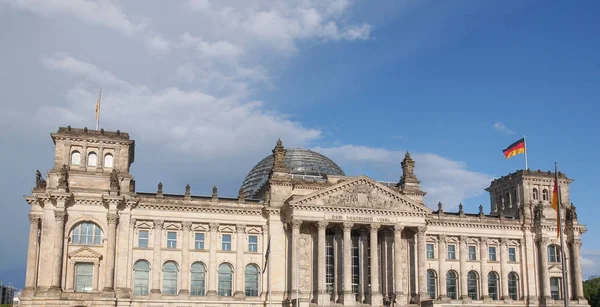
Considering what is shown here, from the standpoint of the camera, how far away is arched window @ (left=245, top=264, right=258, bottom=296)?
254ft

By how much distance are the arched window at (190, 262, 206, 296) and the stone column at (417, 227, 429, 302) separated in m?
25.5

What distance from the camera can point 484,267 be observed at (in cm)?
8738

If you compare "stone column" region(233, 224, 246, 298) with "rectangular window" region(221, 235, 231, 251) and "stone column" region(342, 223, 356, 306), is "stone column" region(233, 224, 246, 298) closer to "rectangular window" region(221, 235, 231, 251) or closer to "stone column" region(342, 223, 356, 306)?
"rectangular window" region(221, 235, 231, 251)

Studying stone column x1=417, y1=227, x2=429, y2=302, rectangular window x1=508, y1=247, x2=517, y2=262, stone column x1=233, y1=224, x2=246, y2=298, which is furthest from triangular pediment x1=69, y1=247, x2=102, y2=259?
rectangular window x1=508, y1=247, x2=517, y2=262

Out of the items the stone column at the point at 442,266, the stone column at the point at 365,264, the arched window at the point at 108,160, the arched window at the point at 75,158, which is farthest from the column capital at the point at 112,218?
the stone column at the point at 442,266

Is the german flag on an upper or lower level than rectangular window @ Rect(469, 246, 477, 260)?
upper

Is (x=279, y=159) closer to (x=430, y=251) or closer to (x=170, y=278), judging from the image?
(x=170, y=278)

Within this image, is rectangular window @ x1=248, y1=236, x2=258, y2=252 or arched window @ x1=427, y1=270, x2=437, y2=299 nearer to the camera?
rectangular window @ x1=248, y1=236, x2=258, y2=252

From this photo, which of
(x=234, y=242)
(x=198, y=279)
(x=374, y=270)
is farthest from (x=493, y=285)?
(x=198, y=279)

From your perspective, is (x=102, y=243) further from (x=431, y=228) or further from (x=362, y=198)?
(x=431, y=228)

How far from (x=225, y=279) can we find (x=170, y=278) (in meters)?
6.34

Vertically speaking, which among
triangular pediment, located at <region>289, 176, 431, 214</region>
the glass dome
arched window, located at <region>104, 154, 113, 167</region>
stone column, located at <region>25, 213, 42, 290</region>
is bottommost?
stone column, located at <region>25, 213, 42, 290</region>

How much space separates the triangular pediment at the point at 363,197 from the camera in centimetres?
7669

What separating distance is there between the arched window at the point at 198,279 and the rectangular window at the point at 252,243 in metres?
5.89
